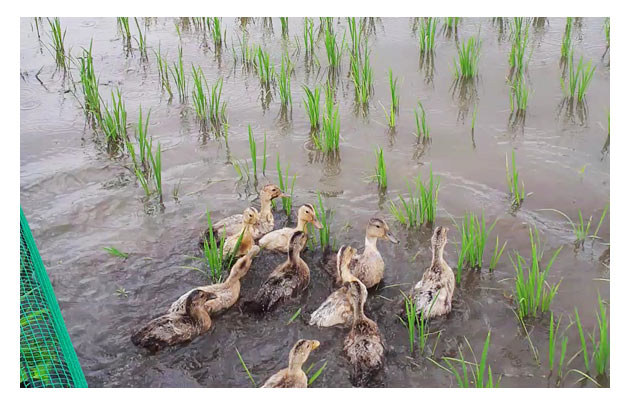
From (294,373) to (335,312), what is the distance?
63 centimetres

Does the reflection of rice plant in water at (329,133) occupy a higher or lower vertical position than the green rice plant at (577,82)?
lower

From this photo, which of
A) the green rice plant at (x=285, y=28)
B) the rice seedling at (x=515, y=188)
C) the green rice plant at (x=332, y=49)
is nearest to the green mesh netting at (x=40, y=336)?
the rice seedling at (x=515, y=188)

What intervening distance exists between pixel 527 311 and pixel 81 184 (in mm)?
4179

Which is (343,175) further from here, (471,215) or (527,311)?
(527,311)

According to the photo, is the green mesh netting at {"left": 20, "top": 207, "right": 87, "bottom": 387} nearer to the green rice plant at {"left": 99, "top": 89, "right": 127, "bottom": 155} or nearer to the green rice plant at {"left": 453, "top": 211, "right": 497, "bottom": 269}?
the green rice plant at {"left": 99, "top": 89, "right": 127, "bottom": 155}

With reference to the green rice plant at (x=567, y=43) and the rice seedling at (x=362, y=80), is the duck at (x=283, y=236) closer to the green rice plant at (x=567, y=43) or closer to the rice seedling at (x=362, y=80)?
the rice seedling at (x=362, y=80)

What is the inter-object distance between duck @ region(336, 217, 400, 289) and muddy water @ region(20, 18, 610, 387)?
12 cm

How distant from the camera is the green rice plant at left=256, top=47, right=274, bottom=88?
6.95 m

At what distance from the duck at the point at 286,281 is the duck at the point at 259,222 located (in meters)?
0.61

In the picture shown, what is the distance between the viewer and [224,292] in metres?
4.45

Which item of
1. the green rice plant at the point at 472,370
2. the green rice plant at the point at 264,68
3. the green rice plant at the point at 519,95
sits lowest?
the green rice plant at the point at 472,370

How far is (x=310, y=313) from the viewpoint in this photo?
4.42 m

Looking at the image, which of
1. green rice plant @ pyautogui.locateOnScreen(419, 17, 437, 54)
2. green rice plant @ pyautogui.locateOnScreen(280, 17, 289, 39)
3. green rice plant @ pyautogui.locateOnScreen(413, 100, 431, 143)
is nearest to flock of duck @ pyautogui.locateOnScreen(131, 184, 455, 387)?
green rice plant @ pyautogui.locateOnScreen(413, 100, 431, 143)

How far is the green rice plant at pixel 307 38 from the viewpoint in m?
7.26
